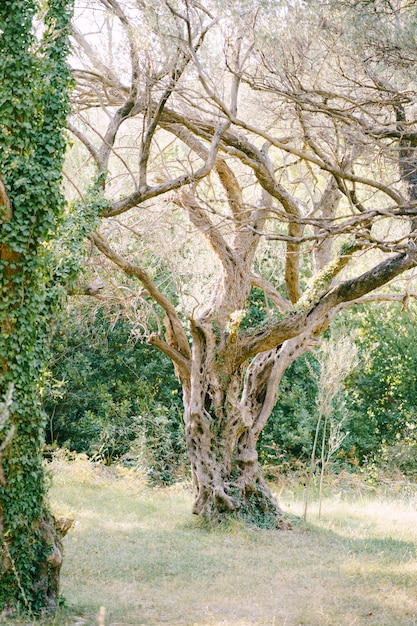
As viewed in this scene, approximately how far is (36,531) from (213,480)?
3.68 meters

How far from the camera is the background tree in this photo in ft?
18.9

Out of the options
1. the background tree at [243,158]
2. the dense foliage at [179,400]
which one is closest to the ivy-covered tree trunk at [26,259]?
the background tree at [243,158]

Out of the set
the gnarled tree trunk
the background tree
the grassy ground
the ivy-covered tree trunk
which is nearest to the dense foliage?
the grassy ground

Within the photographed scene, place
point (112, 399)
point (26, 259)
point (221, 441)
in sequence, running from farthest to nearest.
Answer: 1. point (112, 399)
2. point (221, 441)
3. point (26, 259)

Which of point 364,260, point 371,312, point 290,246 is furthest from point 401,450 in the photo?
point 290,246

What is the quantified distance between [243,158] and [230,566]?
4400 millimetres

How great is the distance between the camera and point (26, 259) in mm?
5344

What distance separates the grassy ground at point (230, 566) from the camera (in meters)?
5.61

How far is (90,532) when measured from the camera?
27.3ft

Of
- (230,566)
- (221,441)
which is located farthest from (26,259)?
(221,441)

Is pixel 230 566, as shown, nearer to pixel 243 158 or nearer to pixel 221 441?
pixel 221 441

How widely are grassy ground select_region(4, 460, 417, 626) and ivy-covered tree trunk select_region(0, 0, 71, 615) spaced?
522 mm

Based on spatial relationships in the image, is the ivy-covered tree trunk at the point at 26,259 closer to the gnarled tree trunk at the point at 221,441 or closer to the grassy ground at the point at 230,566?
the grassy ground at the point at 230,566

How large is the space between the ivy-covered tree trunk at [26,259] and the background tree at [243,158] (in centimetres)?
122
